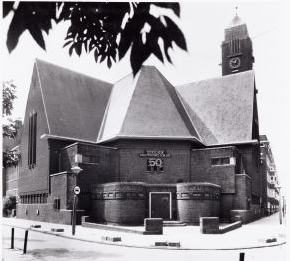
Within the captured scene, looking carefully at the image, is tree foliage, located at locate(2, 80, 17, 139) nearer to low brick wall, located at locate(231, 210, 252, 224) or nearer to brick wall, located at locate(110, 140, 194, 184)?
brick wall, located at locate(110, 140, 194, 184)

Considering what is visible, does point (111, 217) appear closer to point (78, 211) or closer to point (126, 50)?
point (78, 211)

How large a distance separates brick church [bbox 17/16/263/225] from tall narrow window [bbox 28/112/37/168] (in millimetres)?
99

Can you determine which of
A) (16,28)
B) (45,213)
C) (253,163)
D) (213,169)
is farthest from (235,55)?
(16,28)

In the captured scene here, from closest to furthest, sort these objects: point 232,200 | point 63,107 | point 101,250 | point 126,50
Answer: point 126,50, point 101,250, point 232,200, point 63,107

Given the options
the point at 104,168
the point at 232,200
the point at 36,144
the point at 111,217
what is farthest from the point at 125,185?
the point at 36,144

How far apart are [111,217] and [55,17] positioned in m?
27.2

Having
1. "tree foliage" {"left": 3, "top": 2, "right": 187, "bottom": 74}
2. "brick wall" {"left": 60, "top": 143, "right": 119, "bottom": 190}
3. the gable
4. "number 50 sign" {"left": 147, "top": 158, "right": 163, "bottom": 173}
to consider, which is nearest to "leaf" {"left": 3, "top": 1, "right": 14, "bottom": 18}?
"tree foliage" {"left": 3, "top": 2, "right": 187, "bottom": 74}

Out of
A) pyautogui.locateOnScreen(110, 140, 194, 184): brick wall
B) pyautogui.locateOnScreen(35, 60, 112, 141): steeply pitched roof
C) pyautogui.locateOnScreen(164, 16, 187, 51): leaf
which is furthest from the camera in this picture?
pyautogui.locateOnScreen(35, 60, 112, 141): steeply pitched roof

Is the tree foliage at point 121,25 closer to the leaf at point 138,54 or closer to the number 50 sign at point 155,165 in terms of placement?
the leaf at point 138,54

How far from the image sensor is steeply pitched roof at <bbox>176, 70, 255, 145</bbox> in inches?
1519

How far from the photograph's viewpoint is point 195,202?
31344 mm

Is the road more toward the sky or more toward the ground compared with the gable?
more toward the ground

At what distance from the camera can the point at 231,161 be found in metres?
34.7

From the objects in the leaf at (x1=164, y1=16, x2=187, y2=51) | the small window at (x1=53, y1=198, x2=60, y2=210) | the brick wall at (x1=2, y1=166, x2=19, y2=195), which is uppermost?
the leaf at (x1=164, y1=16, x2=187, y2=51)
